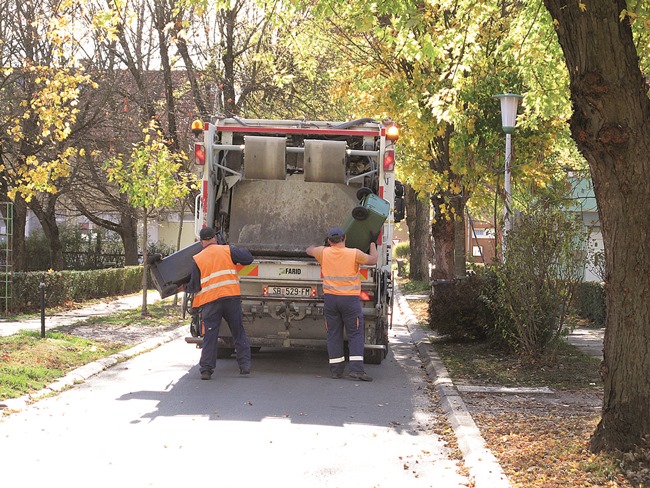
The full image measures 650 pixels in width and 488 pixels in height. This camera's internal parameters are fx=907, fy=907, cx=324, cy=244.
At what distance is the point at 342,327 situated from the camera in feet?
34.2

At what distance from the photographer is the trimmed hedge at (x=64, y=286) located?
18.2 metres

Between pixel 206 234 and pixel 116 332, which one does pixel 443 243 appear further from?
pixel 206 234

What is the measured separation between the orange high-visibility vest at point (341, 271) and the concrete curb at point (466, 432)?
1451 millimetres

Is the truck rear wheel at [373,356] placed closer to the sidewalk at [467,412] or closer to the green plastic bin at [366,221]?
the sidewalk at [467,412]

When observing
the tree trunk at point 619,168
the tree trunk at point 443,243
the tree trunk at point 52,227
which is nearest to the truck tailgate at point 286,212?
the tree trunk at point 619,168

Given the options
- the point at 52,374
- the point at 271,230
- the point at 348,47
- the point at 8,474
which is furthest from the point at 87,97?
the point at 8,474

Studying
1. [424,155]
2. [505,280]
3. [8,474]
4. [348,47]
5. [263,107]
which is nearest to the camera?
[8,474]

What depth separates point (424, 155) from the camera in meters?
16.7

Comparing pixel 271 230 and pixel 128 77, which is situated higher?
pixel 128 77

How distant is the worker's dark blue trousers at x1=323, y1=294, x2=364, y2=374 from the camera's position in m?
10.2

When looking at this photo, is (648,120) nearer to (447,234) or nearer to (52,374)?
(52,374)

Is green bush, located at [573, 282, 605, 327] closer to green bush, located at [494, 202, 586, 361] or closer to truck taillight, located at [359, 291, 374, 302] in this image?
green bush, located at [494, 202, 586, 361]

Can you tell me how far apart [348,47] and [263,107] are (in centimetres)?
351

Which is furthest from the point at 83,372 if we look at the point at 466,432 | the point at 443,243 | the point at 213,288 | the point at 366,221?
the point at 443,243
